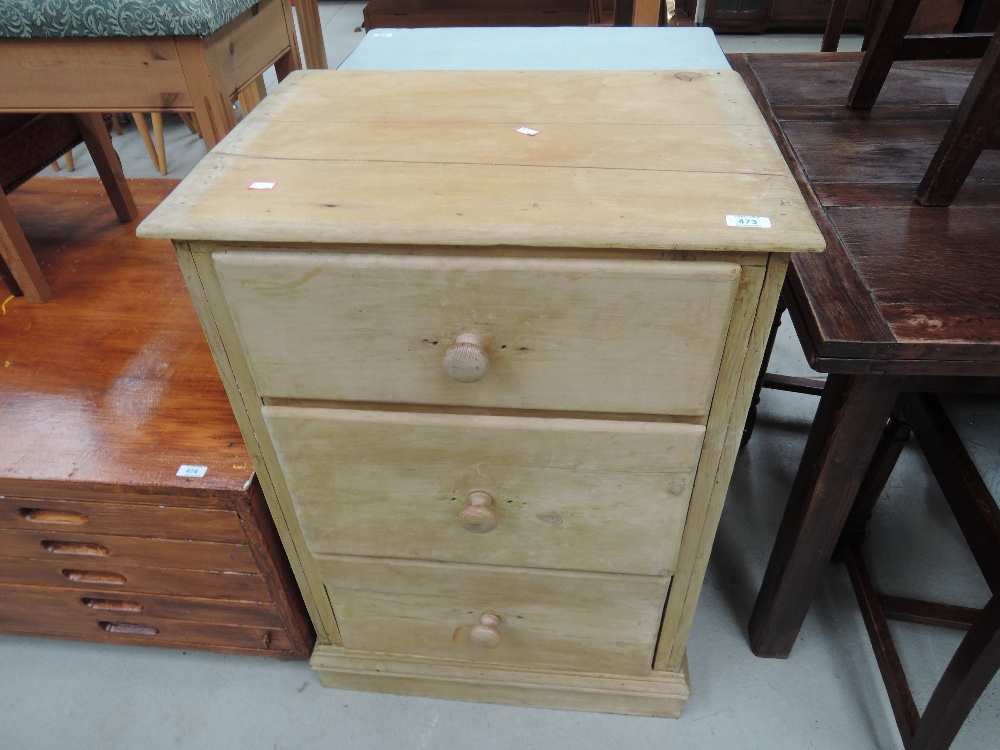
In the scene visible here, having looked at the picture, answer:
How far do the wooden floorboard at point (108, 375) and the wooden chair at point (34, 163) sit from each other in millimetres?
42

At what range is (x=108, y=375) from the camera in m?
1.03

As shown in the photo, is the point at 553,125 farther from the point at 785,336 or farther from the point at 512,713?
the point at 785,336

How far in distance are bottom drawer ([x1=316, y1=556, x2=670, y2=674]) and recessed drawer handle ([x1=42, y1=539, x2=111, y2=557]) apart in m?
0.34

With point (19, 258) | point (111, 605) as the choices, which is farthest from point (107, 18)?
point (111, 605)

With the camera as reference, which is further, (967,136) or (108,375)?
(108,375)

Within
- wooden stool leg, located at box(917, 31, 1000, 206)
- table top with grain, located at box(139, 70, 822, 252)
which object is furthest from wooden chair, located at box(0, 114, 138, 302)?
wooden stool leg, located at box(917, 31, 1000, 206)

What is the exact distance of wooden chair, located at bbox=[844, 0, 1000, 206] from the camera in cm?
70

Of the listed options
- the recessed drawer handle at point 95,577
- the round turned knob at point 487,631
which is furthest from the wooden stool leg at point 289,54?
the round turned knob at point 487,631

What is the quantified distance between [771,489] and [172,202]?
1.19m

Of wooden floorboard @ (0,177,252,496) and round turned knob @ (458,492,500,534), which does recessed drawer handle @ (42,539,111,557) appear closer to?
wooden floorboard @ (0,177,252,496)

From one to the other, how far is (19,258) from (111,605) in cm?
58

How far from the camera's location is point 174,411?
3.16ft

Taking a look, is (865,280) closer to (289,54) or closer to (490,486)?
(490,486)

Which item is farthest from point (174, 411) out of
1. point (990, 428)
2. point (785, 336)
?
point (785, 336)
